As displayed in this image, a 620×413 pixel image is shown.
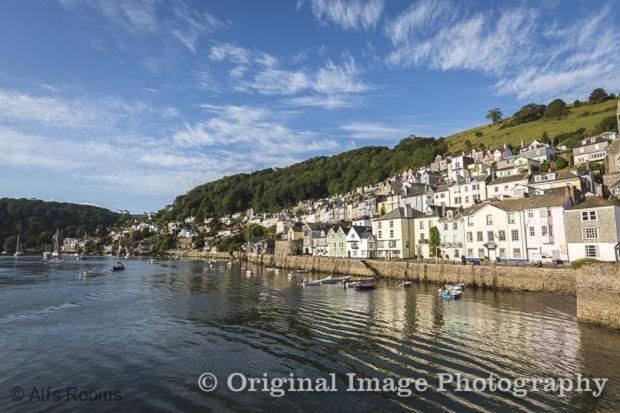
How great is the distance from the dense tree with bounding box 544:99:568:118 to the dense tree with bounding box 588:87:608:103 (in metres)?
10.9

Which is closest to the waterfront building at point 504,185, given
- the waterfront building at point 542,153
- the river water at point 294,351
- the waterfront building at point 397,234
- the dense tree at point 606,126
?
the waterfront building at point 397,234

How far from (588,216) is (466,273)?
14062 mm

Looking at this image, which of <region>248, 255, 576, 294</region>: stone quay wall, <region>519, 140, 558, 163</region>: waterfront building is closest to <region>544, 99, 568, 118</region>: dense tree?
<region>519, 140, 558, 163</region>: waterfront building

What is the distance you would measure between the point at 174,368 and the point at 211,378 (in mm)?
2479

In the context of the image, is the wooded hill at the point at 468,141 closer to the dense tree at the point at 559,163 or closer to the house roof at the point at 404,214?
the dense tree at the point at 559,163

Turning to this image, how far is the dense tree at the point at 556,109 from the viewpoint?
131188 millimetres

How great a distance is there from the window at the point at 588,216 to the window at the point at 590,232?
96 centimetres

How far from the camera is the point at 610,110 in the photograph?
376 ft

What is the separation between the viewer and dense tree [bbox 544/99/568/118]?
13119cm

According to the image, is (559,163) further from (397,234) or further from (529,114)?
(529,114)

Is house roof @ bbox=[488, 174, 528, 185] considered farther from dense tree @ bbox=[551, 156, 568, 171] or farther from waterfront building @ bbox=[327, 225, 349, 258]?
waterfront building @ bbox=[327, 225, 349, 258]

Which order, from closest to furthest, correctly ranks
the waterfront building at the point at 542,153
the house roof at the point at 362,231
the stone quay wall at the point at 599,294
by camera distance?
the stone quay wall at the point at 599,294, the house roof at the point at 362,231, the waterfront building at the point at 542,153

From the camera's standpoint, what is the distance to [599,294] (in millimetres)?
22969

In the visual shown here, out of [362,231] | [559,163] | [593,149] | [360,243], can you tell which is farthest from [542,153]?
[360,243]
